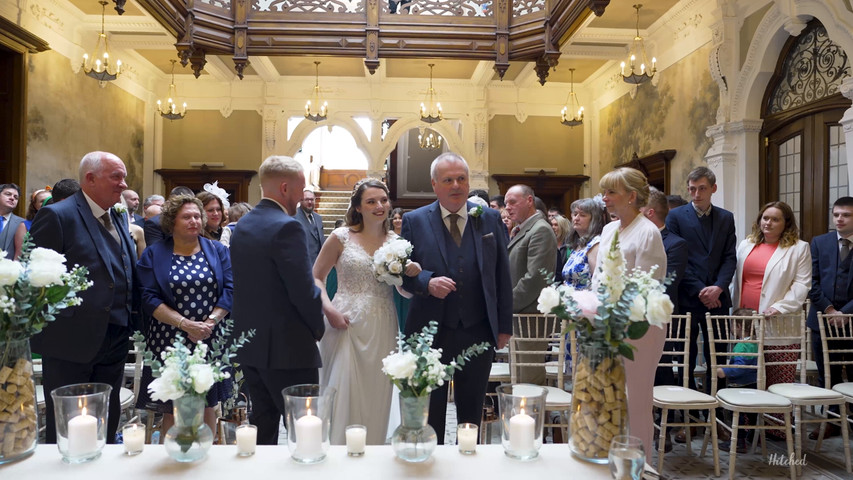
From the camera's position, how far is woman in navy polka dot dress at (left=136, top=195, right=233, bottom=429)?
337 cm

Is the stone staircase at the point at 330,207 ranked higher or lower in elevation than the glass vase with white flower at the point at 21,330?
higher

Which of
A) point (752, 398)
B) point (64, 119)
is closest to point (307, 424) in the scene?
point (752, 398)

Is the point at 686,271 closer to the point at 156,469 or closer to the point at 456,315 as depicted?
the point at 456,315

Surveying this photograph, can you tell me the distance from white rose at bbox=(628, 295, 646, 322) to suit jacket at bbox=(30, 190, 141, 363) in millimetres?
2331

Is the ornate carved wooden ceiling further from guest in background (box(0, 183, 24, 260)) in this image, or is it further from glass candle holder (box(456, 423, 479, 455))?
glass candle holder (box(456, 423, 479, 455))

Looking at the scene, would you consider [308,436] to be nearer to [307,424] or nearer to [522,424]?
[307,424]

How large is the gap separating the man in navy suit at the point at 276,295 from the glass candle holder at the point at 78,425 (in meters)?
0.92

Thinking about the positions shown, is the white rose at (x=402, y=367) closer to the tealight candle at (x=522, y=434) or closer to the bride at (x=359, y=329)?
the tealight candle at (x=522, y=434)

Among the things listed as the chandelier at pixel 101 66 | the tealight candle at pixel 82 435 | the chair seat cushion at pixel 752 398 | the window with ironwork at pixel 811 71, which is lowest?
the chair seat cushion at pixel 752 398

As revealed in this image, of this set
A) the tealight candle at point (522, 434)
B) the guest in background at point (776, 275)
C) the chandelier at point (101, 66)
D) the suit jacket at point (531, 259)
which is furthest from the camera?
the chandelier at point (101, 66)

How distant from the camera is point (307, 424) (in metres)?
1.83

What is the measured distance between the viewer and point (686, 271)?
512 centimetres

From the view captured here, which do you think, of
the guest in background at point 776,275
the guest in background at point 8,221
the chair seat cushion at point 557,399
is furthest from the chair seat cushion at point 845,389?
the guest in background at point 8,221

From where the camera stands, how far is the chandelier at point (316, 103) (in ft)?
41.1
